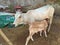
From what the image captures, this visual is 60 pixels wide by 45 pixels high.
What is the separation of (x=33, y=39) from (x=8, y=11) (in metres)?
1.01

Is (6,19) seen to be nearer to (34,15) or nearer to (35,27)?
(34,15)

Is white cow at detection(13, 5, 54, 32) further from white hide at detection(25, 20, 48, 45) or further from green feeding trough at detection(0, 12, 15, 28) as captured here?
green feeding trough at detection(0, 12, 15, 28)

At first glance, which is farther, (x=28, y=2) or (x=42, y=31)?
(x=28, y=2)

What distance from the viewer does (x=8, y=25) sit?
2.84 metres

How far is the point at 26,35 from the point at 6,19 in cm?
60

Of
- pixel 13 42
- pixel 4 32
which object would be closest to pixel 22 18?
pixel 13 42

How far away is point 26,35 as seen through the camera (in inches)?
99.9

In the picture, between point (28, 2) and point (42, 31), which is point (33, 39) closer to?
point (42, 31)

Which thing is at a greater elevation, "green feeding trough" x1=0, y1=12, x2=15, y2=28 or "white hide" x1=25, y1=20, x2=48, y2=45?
"white hide" x1=25, y1=20, x2=48, y2=45

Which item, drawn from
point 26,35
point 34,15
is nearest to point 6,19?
point 26,35

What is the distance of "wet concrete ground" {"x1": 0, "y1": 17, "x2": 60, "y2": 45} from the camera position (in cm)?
236

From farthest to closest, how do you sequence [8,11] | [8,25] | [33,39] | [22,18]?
[8,11]
[8,25]
[33,39]
[22,18]

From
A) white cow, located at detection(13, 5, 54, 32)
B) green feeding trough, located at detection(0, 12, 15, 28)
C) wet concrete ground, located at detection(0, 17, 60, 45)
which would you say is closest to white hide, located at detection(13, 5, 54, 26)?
white cow, located at detection(13, 5, 54, 32)

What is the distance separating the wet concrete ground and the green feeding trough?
103 millimetres
